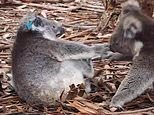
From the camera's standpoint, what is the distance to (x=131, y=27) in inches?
280

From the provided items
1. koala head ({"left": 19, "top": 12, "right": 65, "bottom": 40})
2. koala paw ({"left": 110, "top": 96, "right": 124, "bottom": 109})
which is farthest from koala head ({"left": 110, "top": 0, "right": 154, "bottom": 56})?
koala head ({"left": 19, "top": 12, "right": 65, "bottom": 40})

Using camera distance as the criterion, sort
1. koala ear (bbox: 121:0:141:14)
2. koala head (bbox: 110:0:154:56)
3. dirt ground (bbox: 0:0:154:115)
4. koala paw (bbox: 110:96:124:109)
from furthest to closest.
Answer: koala ear (bbox: 121:0:141:14) < koala head (bbox: 110:0:154:56) < koala paw (bbox: 110:96:124:109) < dirt ground (bbox: 0:0:154:115)

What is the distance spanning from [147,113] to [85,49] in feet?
3.98

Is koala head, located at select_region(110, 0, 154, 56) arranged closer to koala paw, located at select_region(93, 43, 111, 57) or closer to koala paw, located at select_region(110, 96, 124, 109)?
koala paw, located at select_region(93, 43, 111, 57)

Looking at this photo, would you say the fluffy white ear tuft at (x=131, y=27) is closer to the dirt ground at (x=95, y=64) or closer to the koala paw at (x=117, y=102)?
the dirt ground at (x=95, y=64)

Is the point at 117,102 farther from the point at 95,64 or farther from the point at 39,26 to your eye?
the point at 95,64

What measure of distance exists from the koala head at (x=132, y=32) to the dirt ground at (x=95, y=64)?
511mm

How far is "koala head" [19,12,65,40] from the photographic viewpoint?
23.4 ft

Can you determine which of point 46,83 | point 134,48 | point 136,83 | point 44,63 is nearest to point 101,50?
A: point 134,48

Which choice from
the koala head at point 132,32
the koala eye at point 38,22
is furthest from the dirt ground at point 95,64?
the koala eye at point 38,22

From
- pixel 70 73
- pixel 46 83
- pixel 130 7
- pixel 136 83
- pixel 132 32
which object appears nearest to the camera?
pixel 46 83

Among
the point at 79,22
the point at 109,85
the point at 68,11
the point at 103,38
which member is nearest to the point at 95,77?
the point at 109,85

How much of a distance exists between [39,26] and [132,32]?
1169 millimetres

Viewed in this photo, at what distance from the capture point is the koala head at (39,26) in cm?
714
